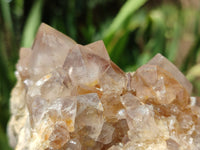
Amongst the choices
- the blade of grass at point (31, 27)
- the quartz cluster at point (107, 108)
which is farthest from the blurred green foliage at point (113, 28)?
the quartz cluster at point (107, 108)

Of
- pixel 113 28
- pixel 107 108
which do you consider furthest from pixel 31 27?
pixel 107 108

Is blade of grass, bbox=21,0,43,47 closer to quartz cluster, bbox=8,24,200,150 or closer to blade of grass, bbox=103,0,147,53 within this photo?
blade of grass, bbox=103,0,147,53

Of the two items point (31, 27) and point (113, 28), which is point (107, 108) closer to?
point (113, 28)

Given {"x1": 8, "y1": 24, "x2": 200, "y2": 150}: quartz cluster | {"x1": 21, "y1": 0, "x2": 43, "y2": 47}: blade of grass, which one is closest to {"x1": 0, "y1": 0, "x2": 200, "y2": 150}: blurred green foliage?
{"x1": 21, "y1": 0, "x2": 43, "y2": 47}: blade of grass

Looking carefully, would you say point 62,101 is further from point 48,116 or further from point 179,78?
point 179,78

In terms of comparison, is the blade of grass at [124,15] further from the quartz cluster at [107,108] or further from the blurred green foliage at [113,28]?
the quartz cluster at [107,108]
